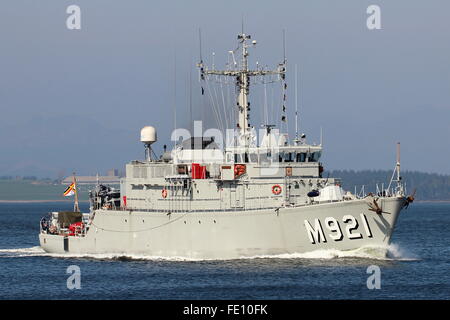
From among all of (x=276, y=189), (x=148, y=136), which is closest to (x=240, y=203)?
(x=276, y=189)

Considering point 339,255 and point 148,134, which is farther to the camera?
point 148,134

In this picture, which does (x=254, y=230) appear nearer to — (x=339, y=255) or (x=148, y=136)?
(x=339, y=255)

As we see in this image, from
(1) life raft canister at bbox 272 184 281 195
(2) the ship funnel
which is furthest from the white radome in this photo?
(1) life raft canister at bbox 272 184 281 195

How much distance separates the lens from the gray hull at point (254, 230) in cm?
4503

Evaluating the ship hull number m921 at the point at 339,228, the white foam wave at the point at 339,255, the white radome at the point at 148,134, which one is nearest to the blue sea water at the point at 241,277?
the white foam wave at the point at 339,255

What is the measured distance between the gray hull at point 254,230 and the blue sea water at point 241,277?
0.62 meters

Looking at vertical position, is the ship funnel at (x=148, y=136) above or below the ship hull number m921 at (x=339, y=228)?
above

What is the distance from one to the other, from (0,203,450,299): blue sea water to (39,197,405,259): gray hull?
0.62 meters

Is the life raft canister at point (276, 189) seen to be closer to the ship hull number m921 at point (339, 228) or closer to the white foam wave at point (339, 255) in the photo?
the ship hull number m921 at point (339, 228)

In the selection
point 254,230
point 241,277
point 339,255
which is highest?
point 254,230

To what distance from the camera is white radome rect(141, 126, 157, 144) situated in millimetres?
55312

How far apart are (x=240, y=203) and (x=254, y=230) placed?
Answer: 2282 millimetres

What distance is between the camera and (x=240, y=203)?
4850cm
